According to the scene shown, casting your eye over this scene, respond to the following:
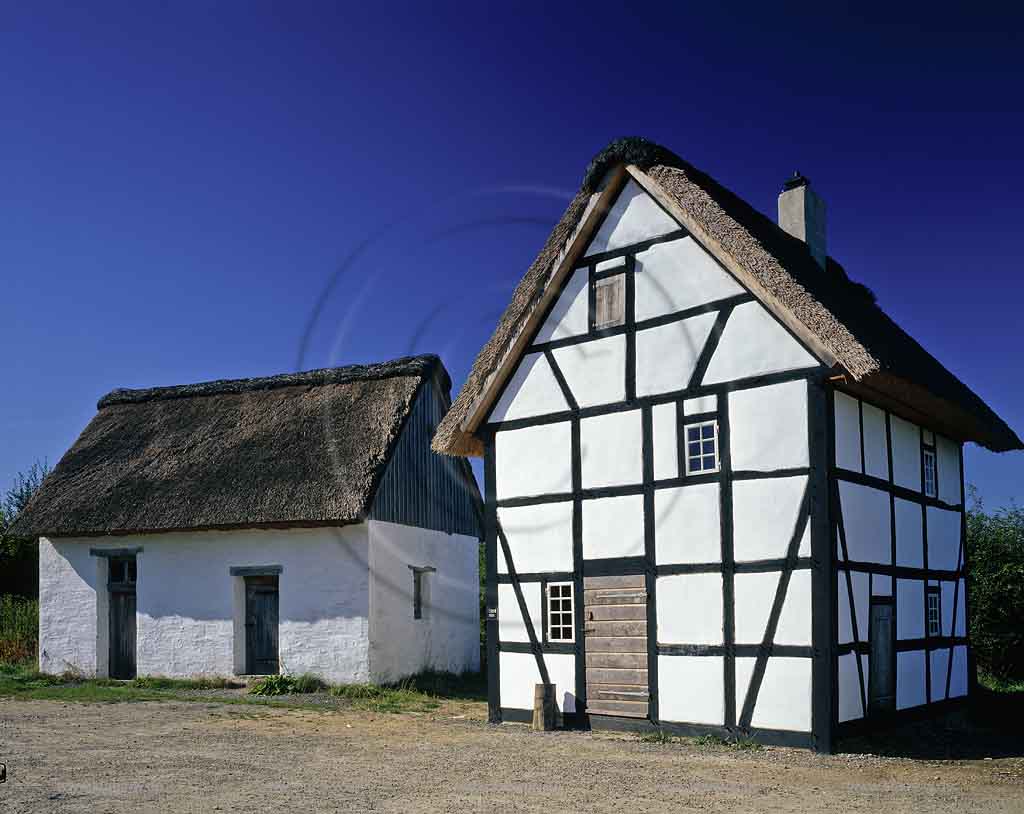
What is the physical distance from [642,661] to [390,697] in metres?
6.17

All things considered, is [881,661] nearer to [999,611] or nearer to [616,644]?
[616,644]

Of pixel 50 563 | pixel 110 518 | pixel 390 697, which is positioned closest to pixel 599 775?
pixel 390 697

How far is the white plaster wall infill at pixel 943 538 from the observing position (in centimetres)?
1484

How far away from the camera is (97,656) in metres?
20.8

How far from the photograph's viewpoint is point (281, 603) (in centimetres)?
1911

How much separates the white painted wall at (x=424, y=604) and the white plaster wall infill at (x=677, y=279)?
7736mm

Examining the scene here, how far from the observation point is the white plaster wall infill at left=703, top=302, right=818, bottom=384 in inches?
477

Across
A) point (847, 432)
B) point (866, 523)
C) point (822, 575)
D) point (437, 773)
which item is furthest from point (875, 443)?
point (437, 773)

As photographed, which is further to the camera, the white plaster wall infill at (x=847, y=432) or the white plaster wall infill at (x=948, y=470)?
the white plaster wall infill at (x=948, y=470)

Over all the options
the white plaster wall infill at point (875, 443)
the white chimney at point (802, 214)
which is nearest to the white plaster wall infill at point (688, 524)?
the white plaster wall infill at point (875, 443)

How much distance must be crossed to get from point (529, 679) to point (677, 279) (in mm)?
5885

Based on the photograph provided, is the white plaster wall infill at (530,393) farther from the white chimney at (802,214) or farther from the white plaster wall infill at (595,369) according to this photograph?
the white chimney at (802,214)

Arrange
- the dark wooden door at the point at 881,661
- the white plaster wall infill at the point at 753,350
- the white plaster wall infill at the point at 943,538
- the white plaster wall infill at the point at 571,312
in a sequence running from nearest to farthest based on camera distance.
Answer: the white plaster wall infill at the point at 753,350 → the dark wooden door at the point at 881,661 → the white plaster wall infill at the point at 571,312 → the white plaster wall infill at the point at 943,538

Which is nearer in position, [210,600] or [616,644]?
[616,644]
